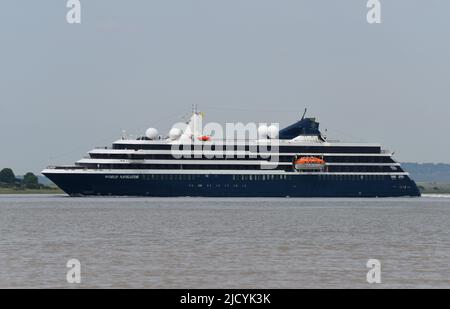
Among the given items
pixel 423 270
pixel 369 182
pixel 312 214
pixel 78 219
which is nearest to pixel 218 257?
pixel 423 270

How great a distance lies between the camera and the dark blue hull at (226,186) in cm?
12188

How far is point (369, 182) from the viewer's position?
129 metres

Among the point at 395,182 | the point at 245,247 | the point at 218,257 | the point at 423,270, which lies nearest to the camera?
the point at 423,270

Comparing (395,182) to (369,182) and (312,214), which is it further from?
(312,214)

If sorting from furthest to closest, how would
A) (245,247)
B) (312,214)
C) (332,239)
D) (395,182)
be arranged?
(395,182) < (312,214) < (332,239) < (245,247)

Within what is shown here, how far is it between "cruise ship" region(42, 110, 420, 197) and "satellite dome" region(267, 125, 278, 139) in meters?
0.13

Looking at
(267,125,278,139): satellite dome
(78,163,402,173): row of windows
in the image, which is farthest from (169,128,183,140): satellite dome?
(267,125,278,139): satellite dome

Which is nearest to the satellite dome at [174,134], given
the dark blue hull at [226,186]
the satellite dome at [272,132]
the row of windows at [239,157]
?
the row of windows at [239,157]

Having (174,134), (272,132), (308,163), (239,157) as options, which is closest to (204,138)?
(174,134)

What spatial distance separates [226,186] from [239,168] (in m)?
2.69

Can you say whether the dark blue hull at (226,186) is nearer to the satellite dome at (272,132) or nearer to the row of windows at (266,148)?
the row of windows at (266,148)

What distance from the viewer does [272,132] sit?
13212 centimetres

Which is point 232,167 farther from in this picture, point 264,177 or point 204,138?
point 204,138
